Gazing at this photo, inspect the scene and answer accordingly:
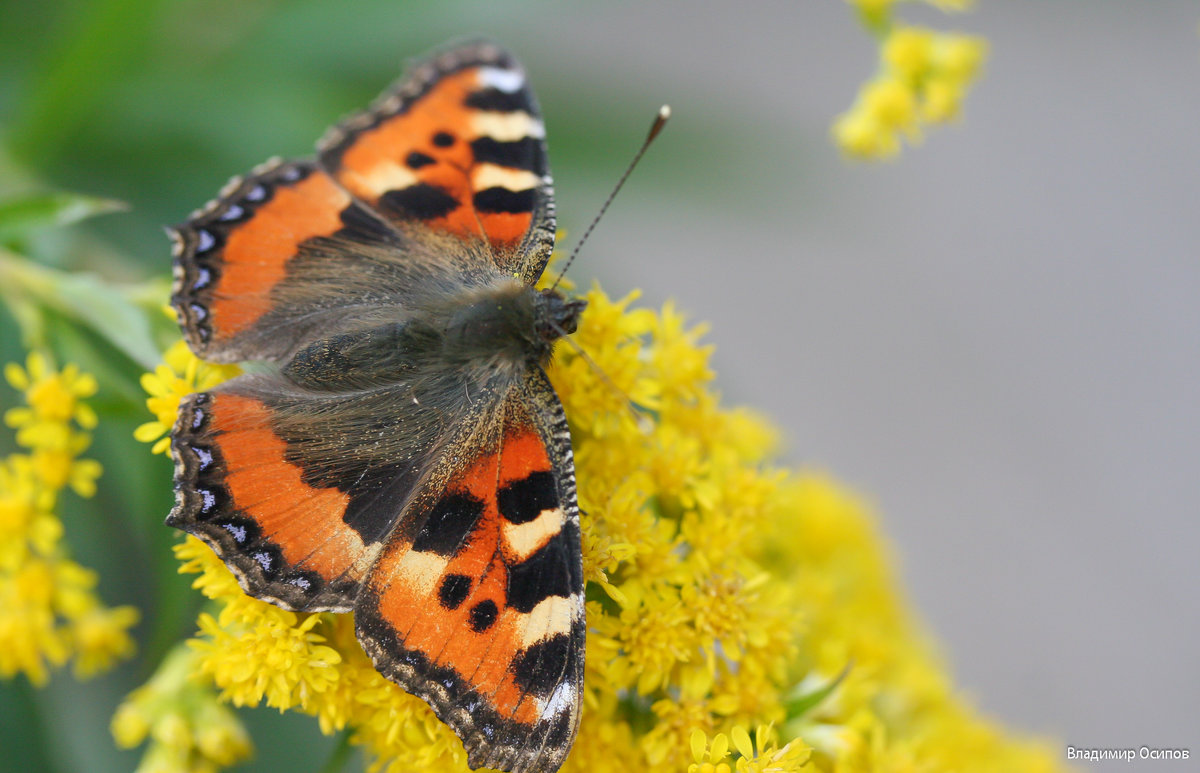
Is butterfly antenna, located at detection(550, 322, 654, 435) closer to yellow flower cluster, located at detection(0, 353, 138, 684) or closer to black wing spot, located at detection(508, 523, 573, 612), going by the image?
black wing spot, located at detection(508, 523, 573, 612)

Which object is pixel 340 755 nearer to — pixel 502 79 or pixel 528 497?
pixel 528 497

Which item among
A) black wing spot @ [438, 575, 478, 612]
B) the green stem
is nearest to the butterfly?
black wing spot @ [438, 575, 478, 612]

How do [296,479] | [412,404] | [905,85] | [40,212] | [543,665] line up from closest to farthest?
[543,665], [296,479], [412,404], [40,212], [905,85]

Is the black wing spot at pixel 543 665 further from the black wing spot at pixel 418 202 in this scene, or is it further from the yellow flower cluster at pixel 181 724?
the black wing spot at pixel 418 202

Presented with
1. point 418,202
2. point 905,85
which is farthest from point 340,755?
point 905,85

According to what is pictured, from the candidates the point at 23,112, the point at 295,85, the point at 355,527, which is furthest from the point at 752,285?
the point at 355,527

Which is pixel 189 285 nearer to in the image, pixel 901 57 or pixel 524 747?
pixel 524 747

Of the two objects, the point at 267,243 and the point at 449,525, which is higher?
the point at 267,243

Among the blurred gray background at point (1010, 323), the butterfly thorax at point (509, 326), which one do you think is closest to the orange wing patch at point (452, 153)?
the butterfly thorax at point (509, 326)
